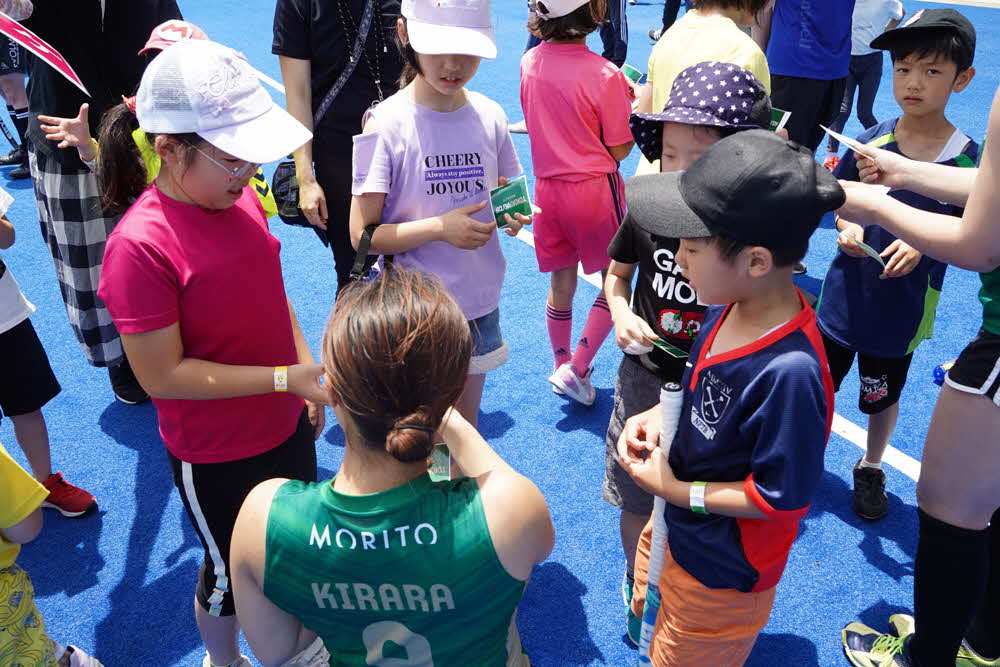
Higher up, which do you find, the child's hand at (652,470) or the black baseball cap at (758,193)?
the black baseball cap at (758,193)

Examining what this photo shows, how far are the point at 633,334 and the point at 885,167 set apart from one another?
33.6 inches

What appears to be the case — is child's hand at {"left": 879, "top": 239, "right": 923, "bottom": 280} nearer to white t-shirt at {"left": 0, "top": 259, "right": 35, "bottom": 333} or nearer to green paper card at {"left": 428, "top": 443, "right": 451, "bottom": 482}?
green paper card at {"left": 428, "top": 443, "right": 451, "bottom": 482}

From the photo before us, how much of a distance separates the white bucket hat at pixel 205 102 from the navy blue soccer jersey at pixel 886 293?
2220mm

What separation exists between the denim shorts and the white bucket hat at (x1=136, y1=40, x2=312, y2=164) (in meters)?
1.16

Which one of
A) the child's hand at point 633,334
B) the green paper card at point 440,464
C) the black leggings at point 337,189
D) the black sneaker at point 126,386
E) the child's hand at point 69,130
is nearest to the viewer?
the green paper card at point 440,464

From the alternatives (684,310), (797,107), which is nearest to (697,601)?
(684,310)

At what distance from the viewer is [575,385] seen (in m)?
4.00

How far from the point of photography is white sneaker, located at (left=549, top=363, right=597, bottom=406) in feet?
13.1

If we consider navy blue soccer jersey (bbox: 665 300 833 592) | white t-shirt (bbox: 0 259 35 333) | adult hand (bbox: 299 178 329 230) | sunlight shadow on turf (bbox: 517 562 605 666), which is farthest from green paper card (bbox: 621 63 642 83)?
white t-shirt (bbox: 0 259 35 333)

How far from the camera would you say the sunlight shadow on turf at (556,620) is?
272 cm

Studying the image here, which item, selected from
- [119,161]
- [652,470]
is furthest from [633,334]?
[119,161]

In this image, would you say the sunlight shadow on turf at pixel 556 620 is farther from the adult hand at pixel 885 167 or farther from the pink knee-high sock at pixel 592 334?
the adult hand at pixel 885 167

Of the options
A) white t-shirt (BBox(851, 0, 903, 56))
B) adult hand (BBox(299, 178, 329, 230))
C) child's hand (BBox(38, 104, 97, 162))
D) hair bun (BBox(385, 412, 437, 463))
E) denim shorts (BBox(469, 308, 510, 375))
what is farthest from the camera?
white t-shirt (BBox(851, 0, 903, 56))

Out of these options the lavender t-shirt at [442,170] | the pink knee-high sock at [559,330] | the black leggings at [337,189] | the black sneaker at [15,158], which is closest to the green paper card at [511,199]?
the lavender t-shirt at [442,170]
